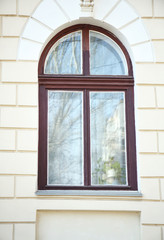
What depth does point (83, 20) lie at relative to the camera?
6.54 meters

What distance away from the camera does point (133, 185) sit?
6.09 metres

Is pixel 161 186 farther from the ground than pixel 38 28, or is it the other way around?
pixel 38 28

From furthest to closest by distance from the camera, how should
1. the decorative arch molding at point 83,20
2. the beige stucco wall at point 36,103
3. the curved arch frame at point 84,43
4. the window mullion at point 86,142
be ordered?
the curved arch frame at point 84,43
the decorative arch molding at point 83,20
the window mullion at point 86,142
the beige stucco wall at point 36,103

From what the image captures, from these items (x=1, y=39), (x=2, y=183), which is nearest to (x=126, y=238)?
(x=2, y=183)

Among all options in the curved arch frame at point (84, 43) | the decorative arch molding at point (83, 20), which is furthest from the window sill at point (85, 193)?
the decorative arch molding at point (83, 20)

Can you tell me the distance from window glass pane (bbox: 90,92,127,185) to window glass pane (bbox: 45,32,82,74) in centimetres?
62

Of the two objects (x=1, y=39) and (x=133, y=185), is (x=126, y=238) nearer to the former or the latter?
(x=133, y=185)

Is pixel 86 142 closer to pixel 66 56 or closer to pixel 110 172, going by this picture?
pixel 110 172

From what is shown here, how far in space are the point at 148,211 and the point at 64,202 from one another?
1.36 metres

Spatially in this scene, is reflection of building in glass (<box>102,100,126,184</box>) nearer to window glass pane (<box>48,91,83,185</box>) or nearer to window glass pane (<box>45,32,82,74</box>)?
window glass pane (<box>48,91,83,185</box>)

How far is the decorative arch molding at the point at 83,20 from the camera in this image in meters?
6.29

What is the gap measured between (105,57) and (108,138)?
151cm

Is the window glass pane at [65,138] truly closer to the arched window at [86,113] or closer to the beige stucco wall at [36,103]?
the arched window at [86,113]

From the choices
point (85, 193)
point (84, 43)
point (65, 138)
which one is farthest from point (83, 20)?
point (85, 193)
